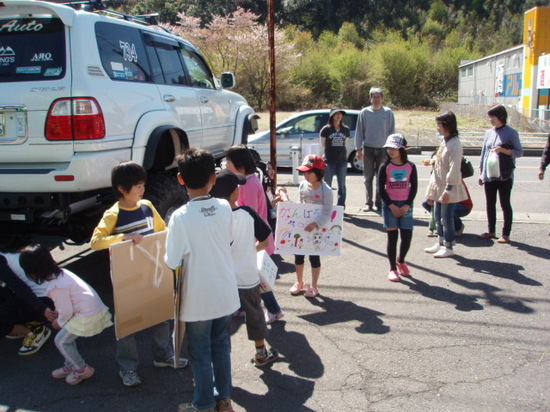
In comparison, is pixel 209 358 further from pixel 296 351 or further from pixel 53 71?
pixel 53 71

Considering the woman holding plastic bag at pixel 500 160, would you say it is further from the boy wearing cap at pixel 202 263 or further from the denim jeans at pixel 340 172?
the boy wearing cap at pixel 202 263

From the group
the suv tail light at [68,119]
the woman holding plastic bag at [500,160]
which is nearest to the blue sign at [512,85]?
the woman holding plastic bag at [500,160]

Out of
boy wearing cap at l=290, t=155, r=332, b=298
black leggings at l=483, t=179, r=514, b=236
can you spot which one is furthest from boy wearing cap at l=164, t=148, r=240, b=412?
black leggings at l=483, t=179, r=514, b=236

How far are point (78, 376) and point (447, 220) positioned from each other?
4173 mm

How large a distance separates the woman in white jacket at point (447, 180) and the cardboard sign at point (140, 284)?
3493 mm

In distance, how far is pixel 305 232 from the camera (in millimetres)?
4773

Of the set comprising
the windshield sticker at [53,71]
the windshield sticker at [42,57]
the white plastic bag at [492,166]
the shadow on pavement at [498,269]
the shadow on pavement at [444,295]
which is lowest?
the shadow on pavement at [444,295]

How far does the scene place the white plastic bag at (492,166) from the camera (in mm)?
6297

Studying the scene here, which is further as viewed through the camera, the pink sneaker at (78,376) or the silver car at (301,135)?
the silver car at (301,135)

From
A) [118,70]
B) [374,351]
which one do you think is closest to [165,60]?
[118,70]

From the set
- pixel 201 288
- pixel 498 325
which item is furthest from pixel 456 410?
pixel 201 288

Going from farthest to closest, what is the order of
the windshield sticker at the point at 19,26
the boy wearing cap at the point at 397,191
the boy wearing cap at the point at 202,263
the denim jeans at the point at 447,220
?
1. the denim jeans at the point at 447,220
2. the boy wearing cap at the point at 397,191
3. the windshield sticker at the point at 19,26
4. the boy wearing cap at the point at 202,263

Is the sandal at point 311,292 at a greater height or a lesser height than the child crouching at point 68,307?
lesser

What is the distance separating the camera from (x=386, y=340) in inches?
157
